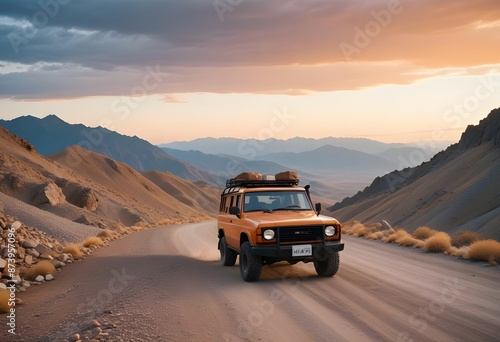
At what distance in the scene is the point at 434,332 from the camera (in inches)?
302

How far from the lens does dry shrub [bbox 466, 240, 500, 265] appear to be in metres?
14.6

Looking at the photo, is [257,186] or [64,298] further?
[257,186]

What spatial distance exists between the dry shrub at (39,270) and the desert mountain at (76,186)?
23482 mm

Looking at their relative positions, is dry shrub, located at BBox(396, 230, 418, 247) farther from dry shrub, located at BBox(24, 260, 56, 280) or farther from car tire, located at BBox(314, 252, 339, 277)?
dry shrub, located at BBox(24, 260, 56, 280)

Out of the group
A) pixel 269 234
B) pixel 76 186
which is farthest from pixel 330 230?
pixel 76 186

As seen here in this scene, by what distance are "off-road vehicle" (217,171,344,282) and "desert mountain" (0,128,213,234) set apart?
88.0ft

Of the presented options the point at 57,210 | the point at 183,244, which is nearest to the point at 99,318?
A: the point at 183,244

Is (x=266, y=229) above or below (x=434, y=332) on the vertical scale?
above

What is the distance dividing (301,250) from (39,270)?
303 inches

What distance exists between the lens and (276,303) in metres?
9.88

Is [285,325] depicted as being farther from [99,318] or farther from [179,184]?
[179,184]

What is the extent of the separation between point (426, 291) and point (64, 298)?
26.0 feet

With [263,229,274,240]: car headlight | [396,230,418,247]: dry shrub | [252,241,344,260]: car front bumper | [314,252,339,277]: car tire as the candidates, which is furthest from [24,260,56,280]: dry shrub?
[396,230,418,247]: dry shrub

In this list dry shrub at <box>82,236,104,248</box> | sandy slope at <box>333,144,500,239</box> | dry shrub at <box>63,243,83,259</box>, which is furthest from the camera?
sandy slope at <box>333,144,500,239</box>
